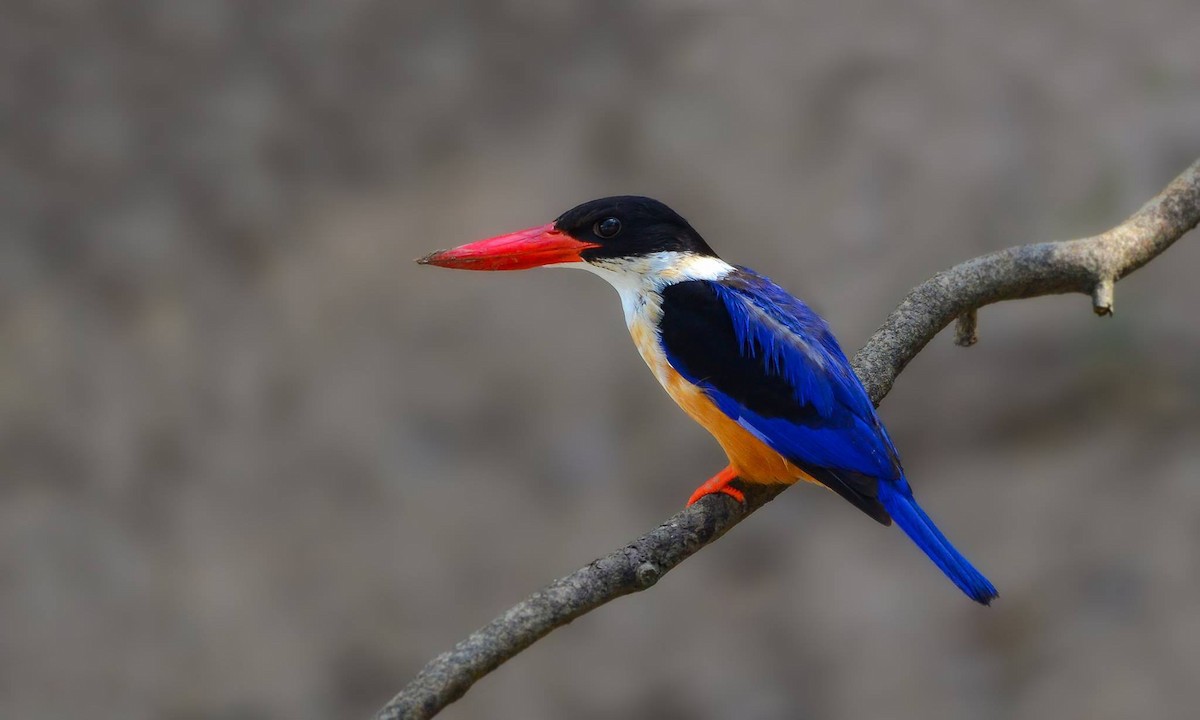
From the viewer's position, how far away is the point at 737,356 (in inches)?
Answer: 70.7

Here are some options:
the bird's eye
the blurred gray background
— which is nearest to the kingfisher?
the bird's eye

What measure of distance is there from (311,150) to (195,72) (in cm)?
46

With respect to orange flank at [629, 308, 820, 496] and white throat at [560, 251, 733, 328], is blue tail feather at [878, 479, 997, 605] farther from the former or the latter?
white throat at [560, 251, 733, 328]

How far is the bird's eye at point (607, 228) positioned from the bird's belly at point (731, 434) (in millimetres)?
149

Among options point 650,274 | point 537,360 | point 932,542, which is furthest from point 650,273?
point 537,360

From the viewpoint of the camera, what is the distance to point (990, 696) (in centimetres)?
353

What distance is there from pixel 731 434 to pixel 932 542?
12.4 inches

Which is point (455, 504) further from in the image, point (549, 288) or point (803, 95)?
point (803, 95)

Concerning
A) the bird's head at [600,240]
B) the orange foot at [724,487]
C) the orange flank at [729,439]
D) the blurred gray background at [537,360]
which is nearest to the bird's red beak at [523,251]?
the bird's head at [600,240]

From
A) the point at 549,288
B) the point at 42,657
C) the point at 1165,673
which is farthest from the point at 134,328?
the point at 1165,673

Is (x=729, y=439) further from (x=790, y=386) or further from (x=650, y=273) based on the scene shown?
(x=650, y=273)

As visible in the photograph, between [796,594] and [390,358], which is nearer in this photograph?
[796,594]

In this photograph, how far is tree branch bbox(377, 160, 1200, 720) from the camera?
4.16ft

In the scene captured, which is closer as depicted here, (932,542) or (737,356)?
(932,542)
